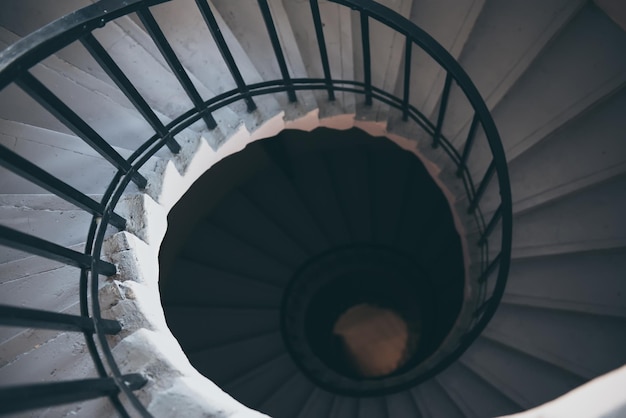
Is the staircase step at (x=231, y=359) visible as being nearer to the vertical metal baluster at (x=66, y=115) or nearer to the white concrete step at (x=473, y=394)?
the white concrete step at (x=473, y=394)

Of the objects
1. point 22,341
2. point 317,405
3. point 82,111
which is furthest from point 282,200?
point 22,341

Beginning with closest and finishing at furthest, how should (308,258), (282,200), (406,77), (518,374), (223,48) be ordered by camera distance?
(223,48) → (406,77) → (518,374) → (282,200) → (308,258)

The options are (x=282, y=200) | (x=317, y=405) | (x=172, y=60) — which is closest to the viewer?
(x=172, y=60)

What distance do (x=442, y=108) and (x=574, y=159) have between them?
138cm

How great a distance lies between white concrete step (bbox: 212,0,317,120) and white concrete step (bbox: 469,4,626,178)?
2.00m

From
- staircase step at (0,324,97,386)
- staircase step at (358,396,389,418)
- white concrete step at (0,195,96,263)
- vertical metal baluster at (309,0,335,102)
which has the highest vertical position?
vertical metal baluster at (309,0,335,102)

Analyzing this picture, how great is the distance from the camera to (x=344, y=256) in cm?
933

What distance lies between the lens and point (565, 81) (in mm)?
5000

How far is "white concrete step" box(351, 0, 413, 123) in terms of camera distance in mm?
5477

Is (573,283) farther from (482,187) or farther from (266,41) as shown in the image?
(266,41)

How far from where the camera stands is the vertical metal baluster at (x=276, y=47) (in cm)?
370

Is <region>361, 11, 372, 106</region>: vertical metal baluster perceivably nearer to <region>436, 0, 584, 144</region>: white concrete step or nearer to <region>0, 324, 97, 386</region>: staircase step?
<region>436, 0, 584, 144</region>: white concrete step

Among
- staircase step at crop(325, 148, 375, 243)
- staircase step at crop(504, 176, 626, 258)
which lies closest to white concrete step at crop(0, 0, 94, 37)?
staircase step at crop(325, 148, 375, 243)

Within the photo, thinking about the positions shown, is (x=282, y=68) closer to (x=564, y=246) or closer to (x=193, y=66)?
(x=193, y=66)
